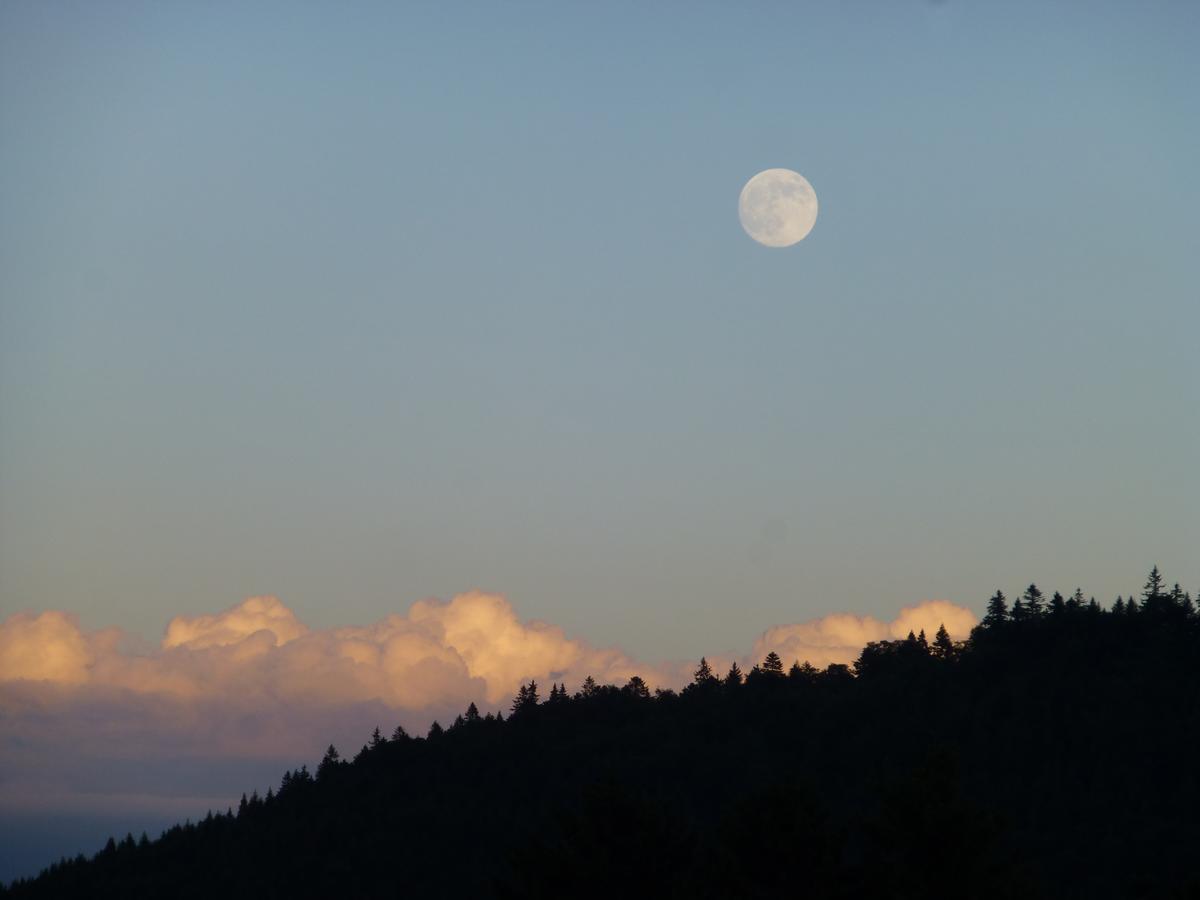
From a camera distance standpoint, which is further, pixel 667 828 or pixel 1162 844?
pixel 1162 844

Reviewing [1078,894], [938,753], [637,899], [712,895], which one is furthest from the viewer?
[1078,894]

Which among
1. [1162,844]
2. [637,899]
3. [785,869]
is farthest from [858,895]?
[1162,844]

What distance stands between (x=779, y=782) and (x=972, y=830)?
11.1m

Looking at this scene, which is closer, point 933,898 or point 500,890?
point 933,898

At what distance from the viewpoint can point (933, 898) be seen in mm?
56594

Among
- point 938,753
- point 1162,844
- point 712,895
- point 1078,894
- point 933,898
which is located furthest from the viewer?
point 1162,844

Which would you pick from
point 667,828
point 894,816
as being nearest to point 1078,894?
point 667,828

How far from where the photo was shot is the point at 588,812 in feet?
240

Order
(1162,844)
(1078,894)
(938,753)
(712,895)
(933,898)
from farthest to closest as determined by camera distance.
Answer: (1162,844) < (1078,894) < (712,895) < (938,753) < (933,898)

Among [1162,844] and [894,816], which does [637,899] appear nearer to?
[894,816]

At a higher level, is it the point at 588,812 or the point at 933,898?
the point at 588,812

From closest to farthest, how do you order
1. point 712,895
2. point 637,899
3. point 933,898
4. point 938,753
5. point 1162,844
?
point 933,898
point 938,753
point 712,895
point 637,899
point 1162,844

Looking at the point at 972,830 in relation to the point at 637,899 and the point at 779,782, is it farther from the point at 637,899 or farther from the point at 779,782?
the point at 637,899

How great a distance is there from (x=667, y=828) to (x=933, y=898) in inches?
751
